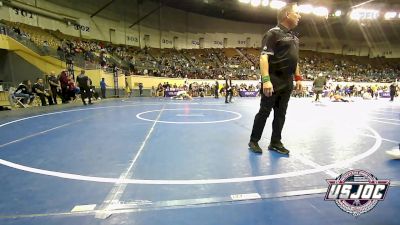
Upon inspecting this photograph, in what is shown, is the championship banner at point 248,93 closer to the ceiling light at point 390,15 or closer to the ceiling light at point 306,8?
the ceiling light at point 306,8

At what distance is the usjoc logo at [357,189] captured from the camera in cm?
169

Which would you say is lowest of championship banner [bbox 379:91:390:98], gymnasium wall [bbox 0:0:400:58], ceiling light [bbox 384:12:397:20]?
championship banner [bbox 379:91:390:98]

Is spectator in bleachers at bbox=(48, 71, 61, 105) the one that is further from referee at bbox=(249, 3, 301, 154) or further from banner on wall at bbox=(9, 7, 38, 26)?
banner on wall at bbox=(9, 7, 38, 26)

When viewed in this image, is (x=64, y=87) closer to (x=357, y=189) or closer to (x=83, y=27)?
(x=357, y=189)

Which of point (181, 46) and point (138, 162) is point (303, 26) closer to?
point (181, 46)

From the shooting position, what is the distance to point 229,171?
292 cm

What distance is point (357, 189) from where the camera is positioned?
169 centimetres

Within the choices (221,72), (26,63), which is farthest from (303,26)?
(26,63)

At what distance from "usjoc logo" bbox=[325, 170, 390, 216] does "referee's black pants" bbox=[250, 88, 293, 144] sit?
196 cm

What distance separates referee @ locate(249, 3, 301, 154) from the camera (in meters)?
3.49

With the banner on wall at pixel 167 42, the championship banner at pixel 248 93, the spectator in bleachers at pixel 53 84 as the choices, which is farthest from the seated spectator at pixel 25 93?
the banner on wall at pixel 167 42

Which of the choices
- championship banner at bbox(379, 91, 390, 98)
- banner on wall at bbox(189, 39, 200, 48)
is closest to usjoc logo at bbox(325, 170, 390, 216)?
championship banner at bbox(379, 91, 390, 98)

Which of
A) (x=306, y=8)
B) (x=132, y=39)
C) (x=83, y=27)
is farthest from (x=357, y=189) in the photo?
(x=306, y=8)

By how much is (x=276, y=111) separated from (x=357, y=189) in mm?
2179
